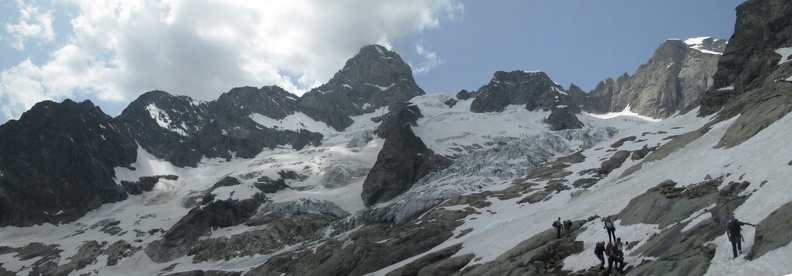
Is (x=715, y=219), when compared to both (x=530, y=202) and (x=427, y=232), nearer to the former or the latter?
(x=427, y=232)

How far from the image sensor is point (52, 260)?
120500mm

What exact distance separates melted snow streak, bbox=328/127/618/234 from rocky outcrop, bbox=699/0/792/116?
34537 millimetres

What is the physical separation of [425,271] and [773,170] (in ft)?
83.6

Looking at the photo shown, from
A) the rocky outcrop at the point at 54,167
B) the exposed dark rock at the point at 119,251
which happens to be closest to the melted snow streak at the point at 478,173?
the exposed dark rock at the point at 119,251

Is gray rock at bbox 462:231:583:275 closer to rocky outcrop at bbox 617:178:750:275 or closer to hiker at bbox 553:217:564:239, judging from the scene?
hiker at bbox 553:217:564:239

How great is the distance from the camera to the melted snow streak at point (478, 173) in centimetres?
9781

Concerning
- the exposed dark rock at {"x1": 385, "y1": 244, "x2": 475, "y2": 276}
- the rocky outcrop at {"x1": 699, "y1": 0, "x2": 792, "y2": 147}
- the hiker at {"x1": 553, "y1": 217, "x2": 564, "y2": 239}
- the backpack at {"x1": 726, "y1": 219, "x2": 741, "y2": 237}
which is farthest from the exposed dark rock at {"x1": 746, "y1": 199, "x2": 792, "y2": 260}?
the rocky outcrop at {"x1": 699, "y1": 0, "x2": 792, "y2": 147}

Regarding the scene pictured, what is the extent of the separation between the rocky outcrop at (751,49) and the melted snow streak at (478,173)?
3454cm

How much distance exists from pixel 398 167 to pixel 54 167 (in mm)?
110650

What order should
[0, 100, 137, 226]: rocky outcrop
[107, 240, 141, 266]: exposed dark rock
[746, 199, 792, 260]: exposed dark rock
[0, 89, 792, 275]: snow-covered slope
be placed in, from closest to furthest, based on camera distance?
[746, 199, 792, 260]: exposed dark rock, [0, 89, 792, 275]: snow-covered slope, [107, 240, 141, 266]: exposed dark rock, [0, 100, 137, 226]: rocky outcrop

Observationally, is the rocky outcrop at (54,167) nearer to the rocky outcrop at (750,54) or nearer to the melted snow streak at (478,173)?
the melted snow streak at (478,173)

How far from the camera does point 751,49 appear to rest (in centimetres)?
10212

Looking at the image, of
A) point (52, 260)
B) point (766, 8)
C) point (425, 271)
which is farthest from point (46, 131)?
point (766, 8)

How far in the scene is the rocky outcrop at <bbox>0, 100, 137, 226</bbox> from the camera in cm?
16138
